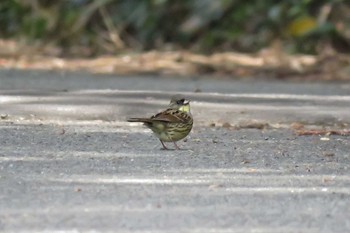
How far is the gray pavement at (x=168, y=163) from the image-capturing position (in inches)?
245

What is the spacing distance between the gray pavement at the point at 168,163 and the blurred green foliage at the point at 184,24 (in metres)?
6.02

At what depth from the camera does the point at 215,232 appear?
5.80m

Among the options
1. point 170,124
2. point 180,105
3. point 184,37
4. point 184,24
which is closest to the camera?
point 170,124

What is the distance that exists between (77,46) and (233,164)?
15.4 metres

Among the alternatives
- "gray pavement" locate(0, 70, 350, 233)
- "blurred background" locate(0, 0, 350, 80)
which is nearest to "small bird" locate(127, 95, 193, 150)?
"gray pavement" locate(0, 70, 350, 233)

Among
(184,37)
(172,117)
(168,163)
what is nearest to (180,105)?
(172,117)

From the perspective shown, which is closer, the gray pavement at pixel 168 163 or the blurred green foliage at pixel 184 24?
the gray pavement at pixel 168 163

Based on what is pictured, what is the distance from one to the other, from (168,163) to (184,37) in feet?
47.9

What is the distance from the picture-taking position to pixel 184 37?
23172 millimetres

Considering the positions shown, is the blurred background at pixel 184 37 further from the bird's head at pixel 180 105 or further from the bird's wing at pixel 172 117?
the bird's wing at pixel 172 117

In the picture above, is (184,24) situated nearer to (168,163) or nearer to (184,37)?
(184,37)

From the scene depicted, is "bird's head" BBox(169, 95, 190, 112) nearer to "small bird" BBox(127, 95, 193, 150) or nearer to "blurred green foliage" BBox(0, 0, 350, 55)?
"small bird" BBox(127, 95, 193, 150)

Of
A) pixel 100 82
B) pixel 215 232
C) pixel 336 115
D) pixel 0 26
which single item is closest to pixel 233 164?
pixel 215 232

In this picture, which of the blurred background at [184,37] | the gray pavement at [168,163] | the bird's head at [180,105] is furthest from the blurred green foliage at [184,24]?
the bird's head at [180,105]
